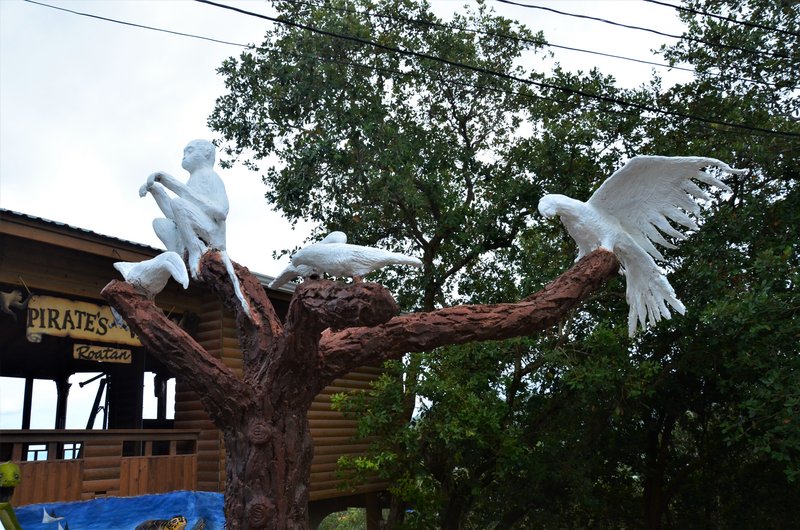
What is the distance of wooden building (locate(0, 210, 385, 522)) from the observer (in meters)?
6.52

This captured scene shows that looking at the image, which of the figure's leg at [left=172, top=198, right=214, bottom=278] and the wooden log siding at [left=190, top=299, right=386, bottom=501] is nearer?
the figure's leg at [left=172, top=198, right=214, bottom=278]

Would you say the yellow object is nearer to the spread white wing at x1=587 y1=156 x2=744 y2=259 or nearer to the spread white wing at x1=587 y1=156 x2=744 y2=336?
the spread white wing at x1=587 y1=156 x2=744 y2=336

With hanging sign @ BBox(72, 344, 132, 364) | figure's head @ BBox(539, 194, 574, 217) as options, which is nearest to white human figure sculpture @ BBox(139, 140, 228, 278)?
figure's head @ BBox(539, 194, 574, 217)

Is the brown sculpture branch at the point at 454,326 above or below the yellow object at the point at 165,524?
above

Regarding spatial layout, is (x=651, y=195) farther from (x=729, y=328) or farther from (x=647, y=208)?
(x=729, y=328)

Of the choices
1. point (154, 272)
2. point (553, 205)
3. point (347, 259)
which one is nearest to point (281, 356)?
point (347, 259)

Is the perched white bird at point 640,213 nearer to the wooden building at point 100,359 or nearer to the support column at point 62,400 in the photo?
the wooden building at point 100,359

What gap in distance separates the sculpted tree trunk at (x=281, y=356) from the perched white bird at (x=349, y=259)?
96 mm

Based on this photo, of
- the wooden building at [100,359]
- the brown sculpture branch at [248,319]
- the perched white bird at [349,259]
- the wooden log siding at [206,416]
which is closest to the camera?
the perched white bird at [349,259]

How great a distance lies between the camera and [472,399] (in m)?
8.18

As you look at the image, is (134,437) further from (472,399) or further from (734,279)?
(734,279)

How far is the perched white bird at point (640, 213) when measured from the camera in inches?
161

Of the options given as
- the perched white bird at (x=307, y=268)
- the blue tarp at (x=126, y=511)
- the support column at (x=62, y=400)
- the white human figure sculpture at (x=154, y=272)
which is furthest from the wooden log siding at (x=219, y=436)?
the perched white bird at (x=307, y=268)

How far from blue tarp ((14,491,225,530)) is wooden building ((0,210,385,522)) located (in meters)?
0.25
